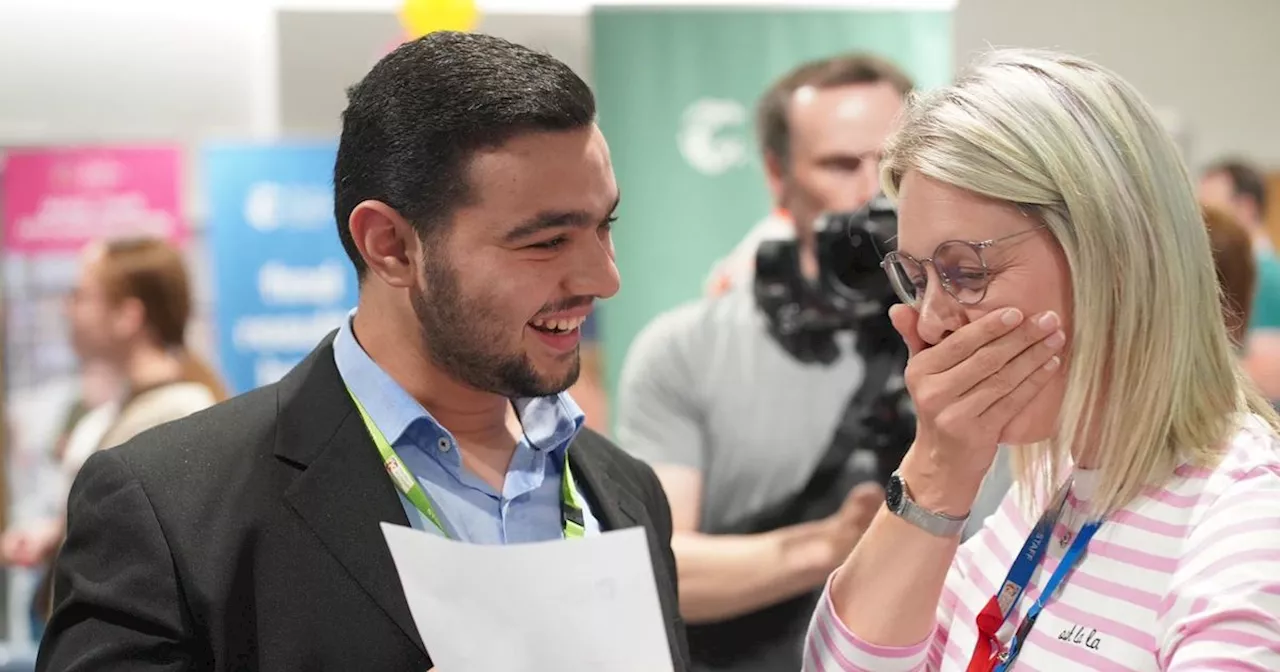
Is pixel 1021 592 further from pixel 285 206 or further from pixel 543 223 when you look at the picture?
pixel 285 206

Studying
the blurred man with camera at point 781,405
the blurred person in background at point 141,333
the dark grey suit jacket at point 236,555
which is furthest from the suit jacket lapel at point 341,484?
the blurred person in background at point 141,333

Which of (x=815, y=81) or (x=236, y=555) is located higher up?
(x=815, y=81)

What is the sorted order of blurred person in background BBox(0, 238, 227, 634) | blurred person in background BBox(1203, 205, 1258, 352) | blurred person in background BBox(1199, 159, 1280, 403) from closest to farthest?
blurred person in background BBox(1203, 205, 1258, 352) → blurred person in background BBox(0, 238, 227, 634) → blurred person in background BBox(1199, 159, 1280, 403)

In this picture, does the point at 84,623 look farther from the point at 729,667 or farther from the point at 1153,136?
the point at 729,667

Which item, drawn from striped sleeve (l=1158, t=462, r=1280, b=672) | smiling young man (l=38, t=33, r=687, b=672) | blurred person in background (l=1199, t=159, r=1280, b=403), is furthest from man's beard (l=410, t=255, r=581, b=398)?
blurred person in background (l=1199, t=159, r=1280, b=403)

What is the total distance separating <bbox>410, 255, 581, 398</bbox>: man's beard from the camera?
1606 mm

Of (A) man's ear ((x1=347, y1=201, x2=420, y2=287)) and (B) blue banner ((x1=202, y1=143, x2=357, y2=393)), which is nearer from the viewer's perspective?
(A) man's ear ((x1=347, y1=201, x2=420, y2=287))

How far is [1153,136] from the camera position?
4.46ft

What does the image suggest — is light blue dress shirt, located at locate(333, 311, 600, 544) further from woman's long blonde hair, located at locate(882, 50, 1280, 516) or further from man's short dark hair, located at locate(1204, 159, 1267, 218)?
man's short dark hair, located at locate(1204, 159, 1267, 218)

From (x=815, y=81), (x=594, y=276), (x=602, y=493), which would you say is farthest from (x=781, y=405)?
(x=594, y=276)

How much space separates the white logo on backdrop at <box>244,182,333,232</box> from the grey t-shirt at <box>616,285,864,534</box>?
252 cm

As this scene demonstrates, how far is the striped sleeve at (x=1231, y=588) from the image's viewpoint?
3.84 feet

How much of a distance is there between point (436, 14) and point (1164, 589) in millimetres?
3635

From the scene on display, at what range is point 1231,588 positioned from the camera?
3.94ft
